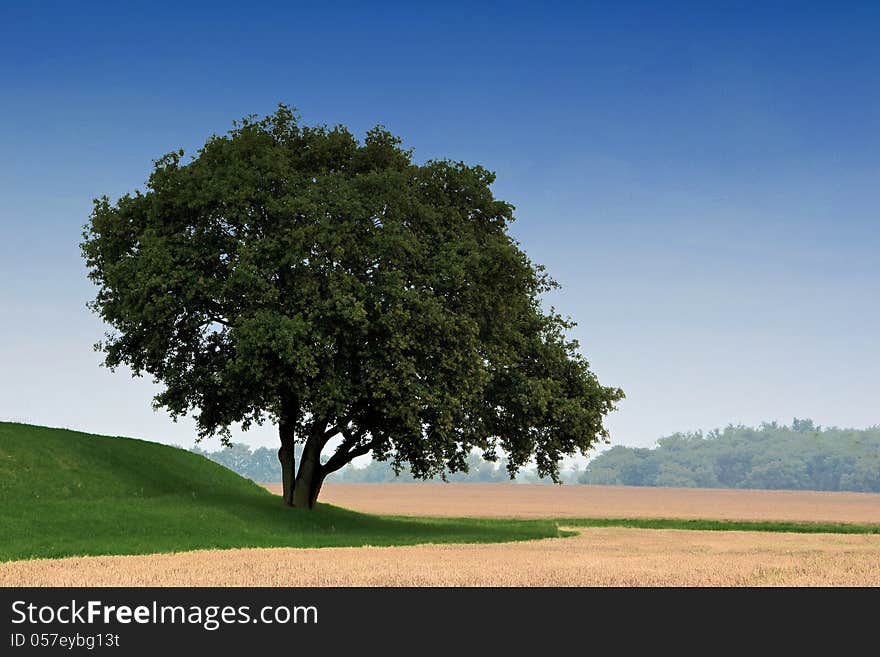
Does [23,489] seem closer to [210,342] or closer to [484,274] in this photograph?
[210,342]

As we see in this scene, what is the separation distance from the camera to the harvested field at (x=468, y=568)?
24.2 meters

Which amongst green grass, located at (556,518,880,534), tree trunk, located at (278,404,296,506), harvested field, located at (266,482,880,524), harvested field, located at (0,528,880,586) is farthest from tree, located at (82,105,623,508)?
harvested field, located at (266,482,880,524)

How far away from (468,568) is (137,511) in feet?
69.0

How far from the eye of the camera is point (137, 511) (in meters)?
43.8

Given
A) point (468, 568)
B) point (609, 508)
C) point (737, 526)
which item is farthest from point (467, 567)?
point (609, 508)

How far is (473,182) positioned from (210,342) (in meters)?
15.1

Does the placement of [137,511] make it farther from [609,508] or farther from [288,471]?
[609,508]

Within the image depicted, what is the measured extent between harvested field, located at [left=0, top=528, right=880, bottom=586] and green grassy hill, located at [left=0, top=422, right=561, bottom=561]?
501 centimetres

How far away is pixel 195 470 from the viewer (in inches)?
2335

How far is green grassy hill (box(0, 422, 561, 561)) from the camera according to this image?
1532 inches

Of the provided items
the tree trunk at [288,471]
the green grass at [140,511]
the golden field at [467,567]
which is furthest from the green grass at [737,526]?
the golden field at [467,567]

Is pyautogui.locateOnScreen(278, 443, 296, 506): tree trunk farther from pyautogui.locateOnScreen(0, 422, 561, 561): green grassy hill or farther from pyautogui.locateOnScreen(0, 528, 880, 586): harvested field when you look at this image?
pyautogui.locateOnScreen(0, 528, 880, 586): harvested field
